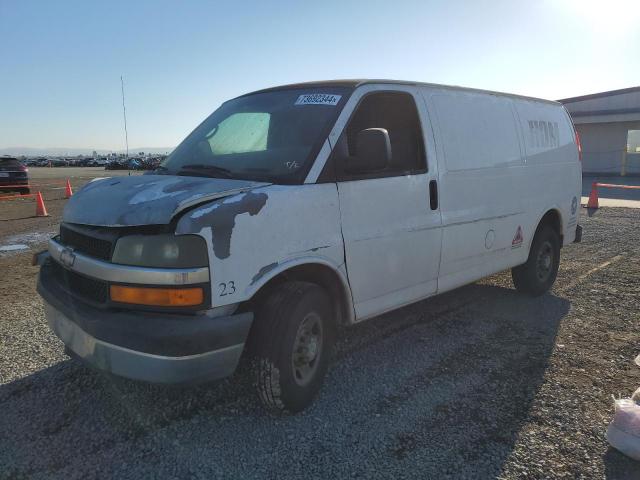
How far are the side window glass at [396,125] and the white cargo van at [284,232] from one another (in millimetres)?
12

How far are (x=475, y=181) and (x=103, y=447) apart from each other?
138 inches

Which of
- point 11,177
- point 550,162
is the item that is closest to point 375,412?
point 550,162

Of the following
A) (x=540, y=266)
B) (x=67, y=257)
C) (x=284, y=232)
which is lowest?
(x=540, y=266)

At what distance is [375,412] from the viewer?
3279 millimetres

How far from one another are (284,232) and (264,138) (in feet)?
3.30

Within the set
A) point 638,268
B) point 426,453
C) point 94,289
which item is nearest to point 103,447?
point 94,289

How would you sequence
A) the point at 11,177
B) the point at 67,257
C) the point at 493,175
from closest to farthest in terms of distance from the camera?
1. the point at 67,257
2. the point at 493,175
3. the point at 11,177

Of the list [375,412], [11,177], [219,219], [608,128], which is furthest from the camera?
[608,128]

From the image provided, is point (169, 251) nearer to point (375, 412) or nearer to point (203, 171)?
point (203, 171)

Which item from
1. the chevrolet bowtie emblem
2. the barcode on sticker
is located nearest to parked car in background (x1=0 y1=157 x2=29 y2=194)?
the chevrolet bowtie emblem

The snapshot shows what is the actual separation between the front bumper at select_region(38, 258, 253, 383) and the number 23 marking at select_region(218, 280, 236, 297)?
0.13 metres

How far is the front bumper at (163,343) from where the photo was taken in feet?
8.60

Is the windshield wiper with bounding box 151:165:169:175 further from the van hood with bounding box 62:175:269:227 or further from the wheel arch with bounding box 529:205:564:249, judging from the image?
the wheel arch with bounding box 529:205:564:249

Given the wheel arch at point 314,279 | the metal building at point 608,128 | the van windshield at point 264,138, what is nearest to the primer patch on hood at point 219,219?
the wheel arch at point 314,279
